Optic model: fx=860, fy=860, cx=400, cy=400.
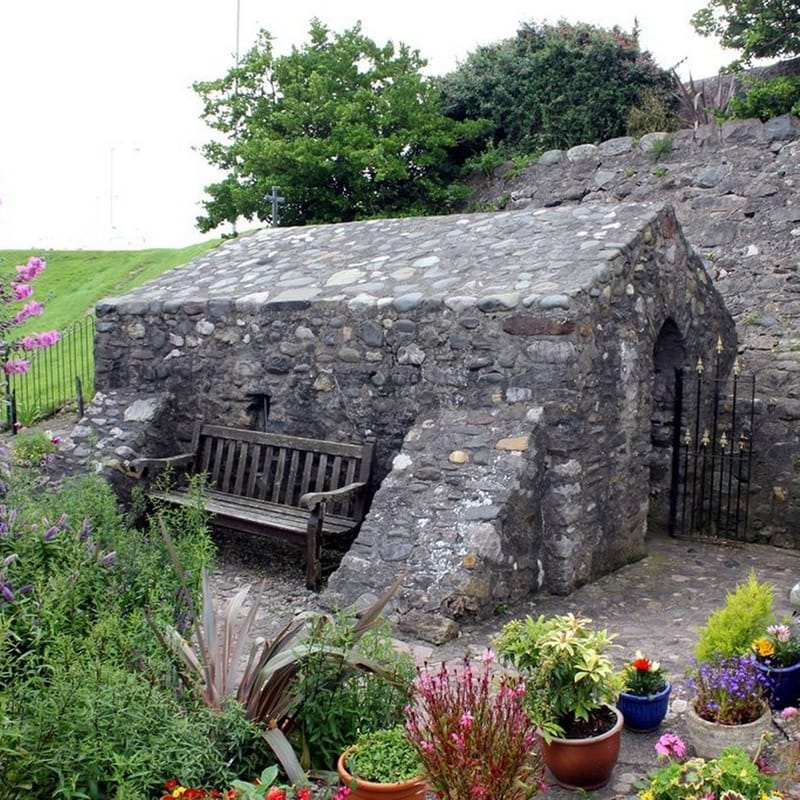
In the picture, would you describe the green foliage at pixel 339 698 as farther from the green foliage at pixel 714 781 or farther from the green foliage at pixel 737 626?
the green foliage at pixel 737 626

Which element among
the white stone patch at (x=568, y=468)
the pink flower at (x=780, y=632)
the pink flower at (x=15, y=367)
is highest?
the pink flower at (x=15, y=367)

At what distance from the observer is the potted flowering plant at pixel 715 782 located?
292cm

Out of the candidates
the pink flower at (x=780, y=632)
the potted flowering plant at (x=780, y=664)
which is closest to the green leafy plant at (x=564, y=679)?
the potted flowering plant at (x=780, y=664)

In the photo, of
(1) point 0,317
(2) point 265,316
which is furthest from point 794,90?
(1) point 0,317

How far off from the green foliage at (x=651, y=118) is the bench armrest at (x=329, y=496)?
8234mm

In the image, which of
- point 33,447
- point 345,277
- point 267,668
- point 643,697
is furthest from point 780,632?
point 33,447

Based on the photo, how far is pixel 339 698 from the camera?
361 cm

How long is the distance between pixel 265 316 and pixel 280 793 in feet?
16.5

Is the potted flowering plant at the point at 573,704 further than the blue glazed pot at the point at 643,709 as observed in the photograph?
No

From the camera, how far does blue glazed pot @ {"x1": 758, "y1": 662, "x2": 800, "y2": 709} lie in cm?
402

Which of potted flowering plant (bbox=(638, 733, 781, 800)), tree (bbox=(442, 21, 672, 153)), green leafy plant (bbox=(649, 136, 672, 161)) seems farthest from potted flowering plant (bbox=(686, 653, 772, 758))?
tree (bbox=(442, 21, 672, 153))

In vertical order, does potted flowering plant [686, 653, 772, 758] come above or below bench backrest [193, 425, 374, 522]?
below

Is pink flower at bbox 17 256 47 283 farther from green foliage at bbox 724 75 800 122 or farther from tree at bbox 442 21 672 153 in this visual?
tree at bbox 442 21 672 153

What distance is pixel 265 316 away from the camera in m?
7.32
